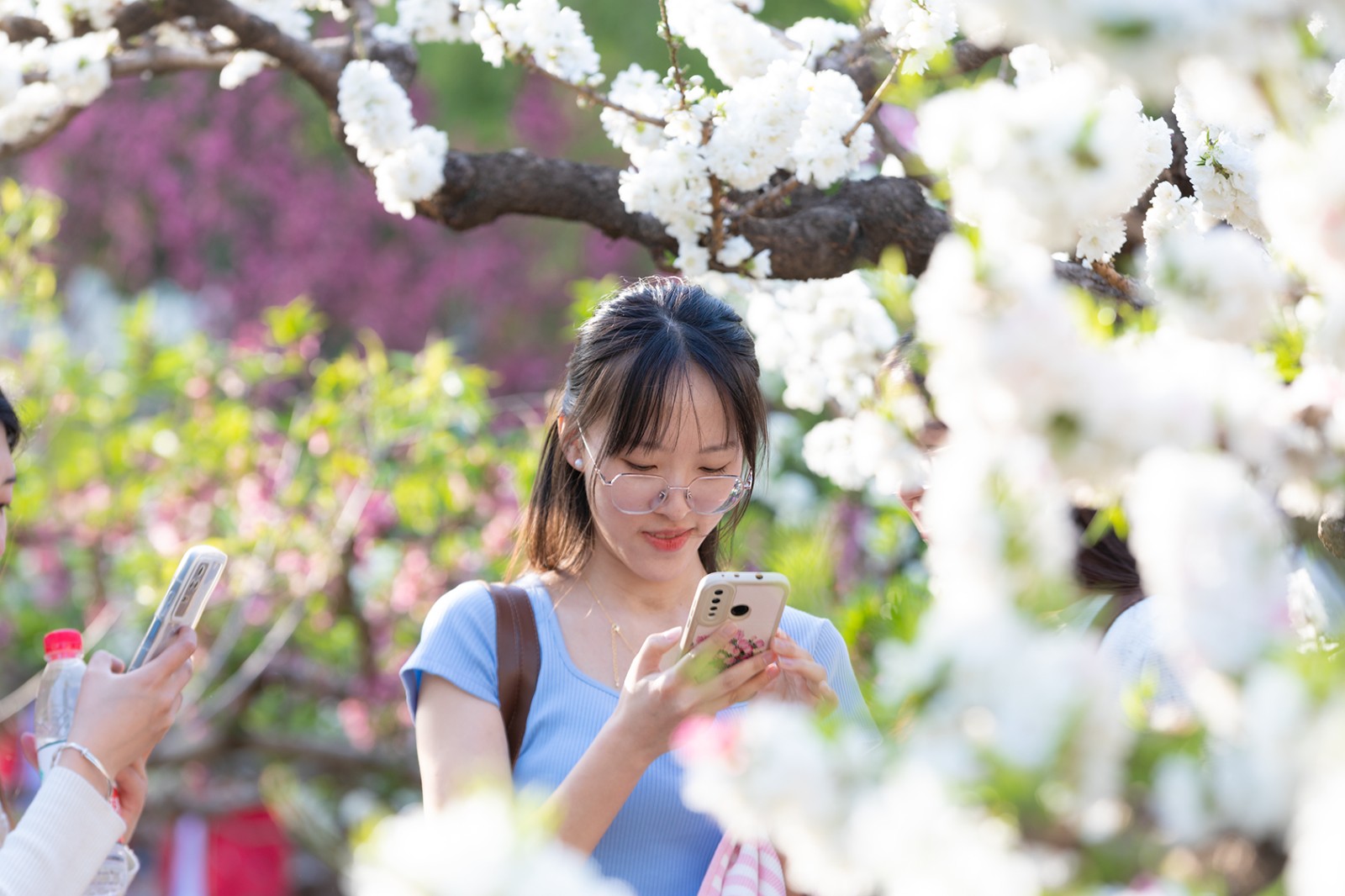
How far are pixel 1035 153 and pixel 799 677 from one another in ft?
3.22

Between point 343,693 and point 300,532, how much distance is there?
96cm

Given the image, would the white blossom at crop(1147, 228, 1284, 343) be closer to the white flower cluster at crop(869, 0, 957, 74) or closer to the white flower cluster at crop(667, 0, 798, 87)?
the white flower cluster at crop(869, 0, 957, 74)

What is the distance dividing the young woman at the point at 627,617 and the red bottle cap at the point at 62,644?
19.8 inches

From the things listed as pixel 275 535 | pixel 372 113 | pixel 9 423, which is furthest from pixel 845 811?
pixel 275 535

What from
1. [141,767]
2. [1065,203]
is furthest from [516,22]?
[1065,203]

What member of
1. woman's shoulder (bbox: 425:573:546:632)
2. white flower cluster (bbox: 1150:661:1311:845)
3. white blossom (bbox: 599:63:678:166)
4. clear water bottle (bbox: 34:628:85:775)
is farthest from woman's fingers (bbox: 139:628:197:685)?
white flower cluster (bbox: 1150:661:1311:845)

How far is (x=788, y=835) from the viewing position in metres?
0.76

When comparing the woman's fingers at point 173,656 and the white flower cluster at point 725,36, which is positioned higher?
the white flower cluster at point 725,36

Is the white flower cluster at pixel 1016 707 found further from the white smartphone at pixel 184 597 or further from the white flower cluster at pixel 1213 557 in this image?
the white smartphone at pixel 184 597

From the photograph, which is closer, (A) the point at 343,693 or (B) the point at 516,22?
(B) the point at 516,22

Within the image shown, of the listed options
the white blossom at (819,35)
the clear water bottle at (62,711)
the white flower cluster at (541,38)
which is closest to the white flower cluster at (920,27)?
the white blossom at (819,35)

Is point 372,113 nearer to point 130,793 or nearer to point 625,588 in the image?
point 625,588

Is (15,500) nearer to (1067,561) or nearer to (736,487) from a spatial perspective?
(736,487)

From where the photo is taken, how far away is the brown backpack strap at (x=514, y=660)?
67.2 inches
